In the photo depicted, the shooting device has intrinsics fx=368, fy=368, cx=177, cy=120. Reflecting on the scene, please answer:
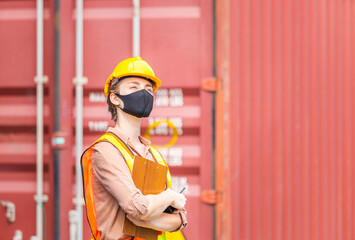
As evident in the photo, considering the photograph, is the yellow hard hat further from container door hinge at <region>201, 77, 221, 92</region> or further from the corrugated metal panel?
the corrugated metal panel

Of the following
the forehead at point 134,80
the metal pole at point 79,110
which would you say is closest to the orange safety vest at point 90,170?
the forehead at point 134,80

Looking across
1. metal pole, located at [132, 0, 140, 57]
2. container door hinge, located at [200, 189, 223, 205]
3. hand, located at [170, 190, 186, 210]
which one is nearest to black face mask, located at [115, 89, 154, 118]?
hand, located at [170, 190, 186, 210]

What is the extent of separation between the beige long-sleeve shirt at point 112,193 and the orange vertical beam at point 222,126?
1.28m

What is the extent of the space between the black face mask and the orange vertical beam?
1249 mm

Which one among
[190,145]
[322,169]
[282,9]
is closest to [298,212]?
[322,169]

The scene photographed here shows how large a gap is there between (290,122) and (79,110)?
68.6 inches

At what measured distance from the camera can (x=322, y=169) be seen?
3.19 m

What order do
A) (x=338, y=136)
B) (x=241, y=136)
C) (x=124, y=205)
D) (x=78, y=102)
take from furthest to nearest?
(x=338, y=136)
(x=241, y=136)
(x=78, y=102)
(x=124, y=205)

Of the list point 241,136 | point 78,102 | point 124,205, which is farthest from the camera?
point 241,136

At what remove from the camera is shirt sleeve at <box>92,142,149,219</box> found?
58.2 inches

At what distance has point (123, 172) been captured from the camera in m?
1.54

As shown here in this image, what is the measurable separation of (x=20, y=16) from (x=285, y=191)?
8.59 feet

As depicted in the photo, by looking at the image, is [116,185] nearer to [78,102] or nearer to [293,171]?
[78,102]

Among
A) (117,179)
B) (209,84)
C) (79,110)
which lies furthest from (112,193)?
(209,84)
